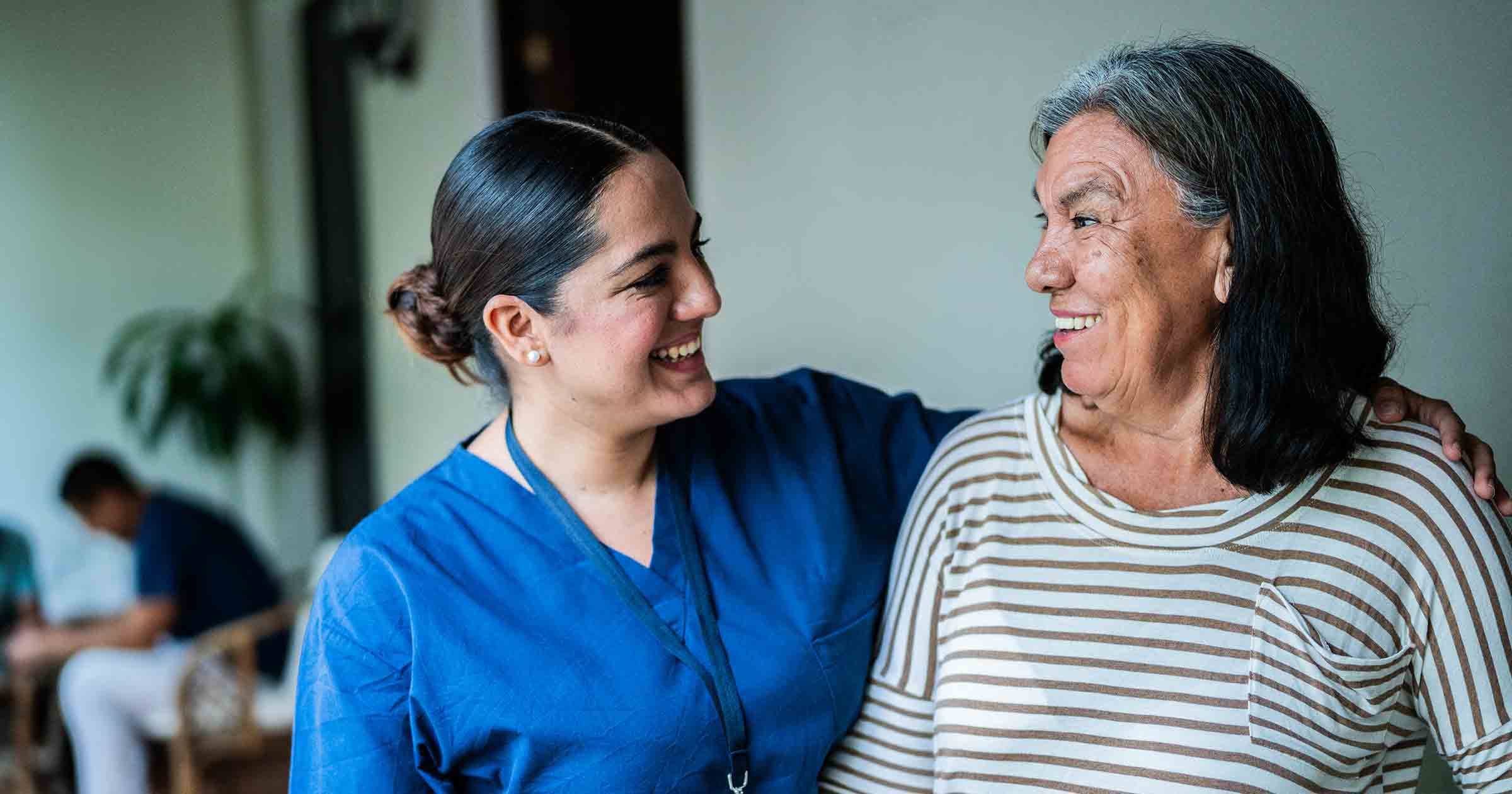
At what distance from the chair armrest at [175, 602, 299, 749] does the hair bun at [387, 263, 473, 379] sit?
8.01 feet

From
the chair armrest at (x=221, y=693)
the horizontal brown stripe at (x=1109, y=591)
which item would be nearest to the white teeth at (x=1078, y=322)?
the horizontal brown stripe at (x=1109, y=591)

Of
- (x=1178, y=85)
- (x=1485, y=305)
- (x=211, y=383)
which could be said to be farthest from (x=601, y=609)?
(x=211, y=383)

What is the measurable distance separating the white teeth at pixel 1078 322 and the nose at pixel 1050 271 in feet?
0.12

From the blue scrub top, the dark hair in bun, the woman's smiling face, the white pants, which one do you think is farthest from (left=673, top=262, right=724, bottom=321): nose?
the white pants

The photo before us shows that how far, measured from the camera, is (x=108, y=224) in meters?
5.78

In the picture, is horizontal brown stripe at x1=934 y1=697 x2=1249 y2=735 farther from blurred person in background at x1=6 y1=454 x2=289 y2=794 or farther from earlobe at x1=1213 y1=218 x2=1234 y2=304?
blurred person in background at x1=6 y1=454 x2=289 y2=794

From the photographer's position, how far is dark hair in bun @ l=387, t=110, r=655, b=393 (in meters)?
1.39

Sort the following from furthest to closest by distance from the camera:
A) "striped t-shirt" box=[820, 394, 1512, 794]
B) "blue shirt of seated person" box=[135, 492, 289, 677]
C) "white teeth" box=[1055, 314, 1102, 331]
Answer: "blue shirt of seated person" box=[135, 492, 289, 677] < "white teeth" box=[1055, 314, 1102, 331] < "striped t-shirt" box=[820, 394, 1512, 794]

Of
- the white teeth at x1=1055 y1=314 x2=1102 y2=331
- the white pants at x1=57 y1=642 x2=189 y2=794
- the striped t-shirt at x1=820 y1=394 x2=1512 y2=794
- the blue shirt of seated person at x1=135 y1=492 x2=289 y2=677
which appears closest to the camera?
the striped t-shirt at x1=820 y1=394 x2=1512 y2=794

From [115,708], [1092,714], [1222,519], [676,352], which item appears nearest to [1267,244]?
[1222,519]

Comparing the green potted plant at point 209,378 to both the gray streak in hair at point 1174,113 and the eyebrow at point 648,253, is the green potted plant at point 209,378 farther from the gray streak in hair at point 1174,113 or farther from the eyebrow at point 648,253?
the gray streak in hair at point 1174,113

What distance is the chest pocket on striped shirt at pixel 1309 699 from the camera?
1206mm

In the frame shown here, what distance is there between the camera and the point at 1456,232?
1521mm

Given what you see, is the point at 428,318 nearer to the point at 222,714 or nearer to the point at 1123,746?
the point at 1123,746
